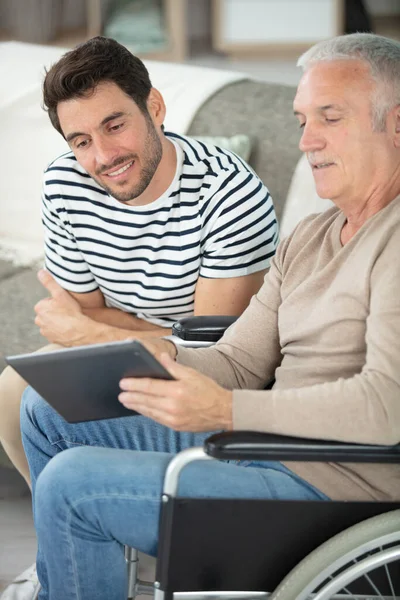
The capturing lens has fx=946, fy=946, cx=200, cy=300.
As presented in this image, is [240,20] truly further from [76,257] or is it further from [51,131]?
[76,257]

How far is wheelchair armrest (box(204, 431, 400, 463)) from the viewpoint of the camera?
1.22 meters

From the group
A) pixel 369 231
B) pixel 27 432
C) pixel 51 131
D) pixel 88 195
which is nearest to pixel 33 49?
pixel 51 131

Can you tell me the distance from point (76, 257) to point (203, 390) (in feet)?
2.50

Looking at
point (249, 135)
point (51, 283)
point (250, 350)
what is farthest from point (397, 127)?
point (249, 135)

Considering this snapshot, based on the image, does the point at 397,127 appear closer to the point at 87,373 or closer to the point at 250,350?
the point at 250,350

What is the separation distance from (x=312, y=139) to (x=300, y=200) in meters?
→ 1.05

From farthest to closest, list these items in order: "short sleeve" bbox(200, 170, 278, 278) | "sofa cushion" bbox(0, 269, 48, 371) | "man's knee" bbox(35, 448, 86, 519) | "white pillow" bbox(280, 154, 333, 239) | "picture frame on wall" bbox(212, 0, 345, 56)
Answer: "picture frame on wall" bbox(212, 0, 345, 56), "white pillow" bbox(280, 154, 333, 239), "sofa cushion" bbox(0, 269, 48, 371), "short sleeve" bbox(200, 170, 278, 278), "man's knee" bbox(35, 448, 86, 519)

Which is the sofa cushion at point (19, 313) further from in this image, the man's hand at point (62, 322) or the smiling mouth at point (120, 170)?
the smiling mouth at point (120, 170)

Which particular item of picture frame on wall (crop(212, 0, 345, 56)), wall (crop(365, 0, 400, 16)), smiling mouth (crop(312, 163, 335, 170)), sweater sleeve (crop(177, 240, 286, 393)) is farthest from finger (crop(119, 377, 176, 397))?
wall (crop(365, 0, 400, 16))

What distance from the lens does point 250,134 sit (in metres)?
2.70

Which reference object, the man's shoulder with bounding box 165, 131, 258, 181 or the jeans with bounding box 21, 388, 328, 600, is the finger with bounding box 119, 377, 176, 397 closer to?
the jeans with bounding box 21, 388, 328, 600

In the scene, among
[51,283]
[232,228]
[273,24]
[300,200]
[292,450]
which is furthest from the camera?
[273,24]

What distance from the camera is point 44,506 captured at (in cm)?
136

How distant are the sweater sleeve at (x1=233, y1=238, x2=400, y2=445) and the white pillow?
1124 mm
